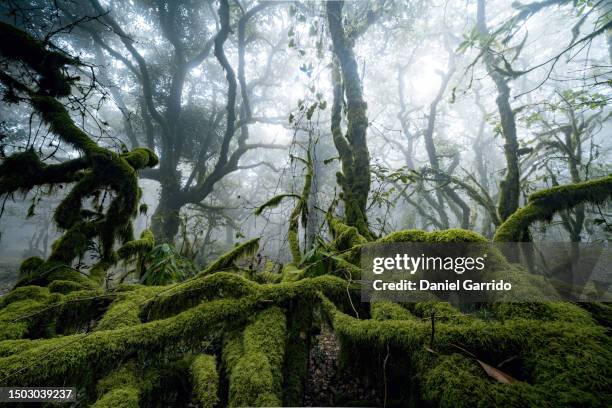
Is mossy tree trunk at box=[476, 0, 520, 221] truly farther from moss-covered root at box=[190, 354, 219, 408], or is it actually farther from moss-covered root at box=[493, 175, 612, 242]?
moss-covered root at box=[190, 354, 219, 408]

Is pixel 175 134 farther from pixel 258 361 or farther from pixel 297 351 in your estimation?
pixel 258 361

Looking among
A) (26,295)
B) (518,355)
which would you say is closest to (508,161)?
(518,355)

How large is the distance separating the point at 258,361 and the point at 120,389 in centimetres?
70

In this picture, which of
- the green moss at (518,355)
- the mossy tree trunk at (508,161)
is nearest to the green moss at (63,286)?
the green moss at (518,355)

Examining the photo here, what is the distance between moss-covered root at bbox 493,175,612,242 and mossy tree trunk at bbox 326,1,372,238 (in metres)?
2.04

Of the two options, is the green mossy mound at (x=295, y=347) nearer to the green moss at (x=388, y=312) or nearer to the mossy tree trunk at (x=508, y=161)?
the green moss at (x=388, y=312)

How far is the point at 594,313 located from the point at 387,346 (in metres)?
1.56

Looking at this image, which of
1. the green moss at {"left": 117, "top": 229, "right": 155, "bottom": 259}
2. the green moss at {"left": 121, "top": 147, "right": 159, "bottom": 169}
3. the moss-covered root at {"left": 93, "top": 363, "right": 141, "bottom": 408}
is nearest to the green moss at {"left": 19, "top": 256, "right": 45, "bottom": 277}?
the green moss at {"left": 117, "top": 229, "right": 155, "bottom": 259}

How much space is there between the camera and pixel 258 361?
148 centimetres

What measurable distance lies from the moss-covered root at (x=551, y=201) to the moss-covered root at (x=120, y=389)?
3.48m

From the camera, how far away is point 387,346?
155 centimetres

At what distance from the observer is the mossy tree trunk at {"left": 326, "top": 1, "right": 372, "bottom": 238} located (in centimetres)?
490

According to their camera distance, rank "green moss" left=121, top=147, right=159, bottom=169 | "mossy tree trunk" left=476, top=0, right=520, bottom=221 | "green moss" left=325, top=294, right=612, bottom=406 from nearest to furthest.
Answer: "green moss" left=325, top=294, right=612, bottom=406 < "green moss" left=121, top=147, right=159, bottom=169 < "mossy tree trunk" left=476, top=0, right=520, bottom=221

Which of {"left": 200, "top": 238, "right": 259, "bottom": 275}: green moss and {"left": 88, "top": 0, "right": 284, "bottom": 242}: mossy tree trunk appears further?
{"left": 88, "top": 0, "right": 284, "bottom": 242}: mossy tree trunk
